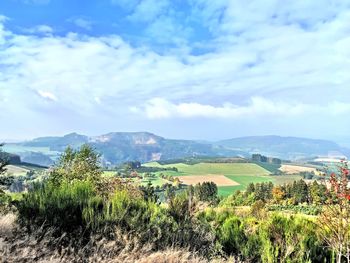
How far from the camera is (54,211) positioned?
7.61 m

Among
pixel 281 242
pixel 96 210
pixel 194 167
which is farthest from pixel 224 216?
pixel 194 167

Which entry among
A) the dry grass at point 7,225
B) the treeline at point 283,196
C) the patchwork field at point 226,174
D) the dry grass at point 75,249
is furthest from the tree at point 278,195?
the dry grass at point 7,225

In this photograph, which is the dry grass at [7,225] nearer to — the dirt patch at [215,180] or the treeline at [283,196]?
the treeline at [283,196]

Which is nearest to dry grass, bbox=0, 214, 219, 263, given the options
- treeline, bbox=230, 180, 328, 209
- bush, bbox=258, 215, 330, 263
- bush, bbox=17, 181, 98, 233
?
bush, bbox=17, 181, 98, 233

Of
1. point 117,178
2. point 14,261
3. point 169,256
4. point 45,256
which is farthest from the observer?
point 117,178

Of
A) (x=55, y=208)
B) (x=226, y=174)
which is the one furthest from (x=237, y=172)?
(x=55, y=208)

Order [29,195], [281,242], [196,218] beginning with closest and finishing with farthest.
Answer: [29,195]
[281,242]
[196,218]

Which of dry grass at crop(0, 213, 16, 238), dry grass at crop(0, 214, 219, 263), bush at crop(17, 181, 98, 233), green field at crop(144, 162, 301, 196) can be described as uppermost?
bush at crop(17, 181, 98, 233)

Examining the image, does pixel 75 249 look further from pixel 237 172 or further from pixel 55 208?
pixel 237 172

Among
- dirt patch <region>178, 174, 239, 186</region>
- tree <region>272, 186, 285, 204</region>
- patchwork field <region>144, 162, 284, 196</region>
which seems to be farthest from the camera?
patchwork field <region>144, 162, 284, 196</region>

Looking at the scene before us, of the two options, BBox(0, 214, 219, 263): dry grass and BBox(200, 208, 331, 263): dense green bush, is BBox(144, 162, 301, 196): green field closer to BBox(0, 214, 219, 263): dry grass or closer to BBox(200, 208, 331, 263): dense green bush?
BBox(200, 208, 331, 263): dense green bush

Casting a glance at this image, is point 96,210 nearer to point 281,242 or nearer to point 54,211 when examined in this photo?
point 54,211

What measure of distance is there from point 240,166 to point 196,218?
167 meters

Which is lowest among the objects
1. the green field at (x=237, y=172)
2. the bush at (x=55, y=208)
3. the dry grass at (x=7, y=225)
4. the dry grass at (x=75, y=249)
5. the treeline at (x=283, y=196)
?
the treeline at (x=283, y=196)
